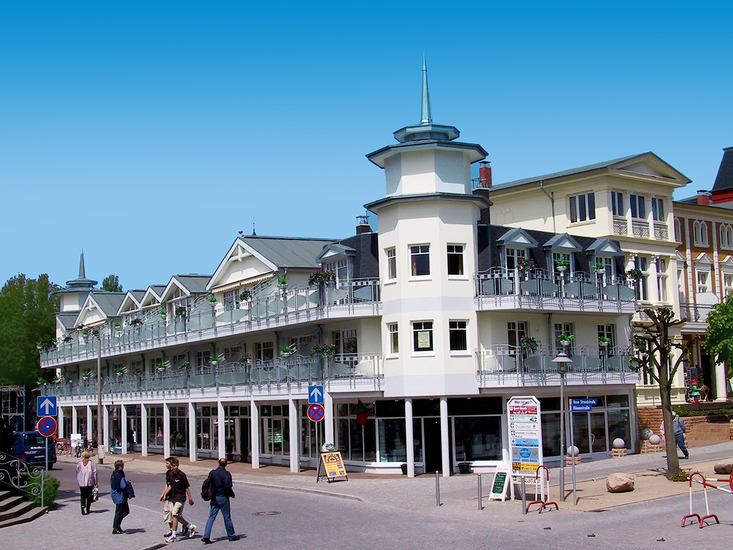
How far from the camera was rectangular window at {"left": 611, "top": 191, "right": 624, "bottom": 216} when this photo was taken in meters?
42.1

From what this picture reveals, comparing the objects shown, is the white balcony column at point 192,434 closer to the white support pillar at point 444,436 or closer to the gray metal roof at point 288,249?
the gray metal roof at point 288,249

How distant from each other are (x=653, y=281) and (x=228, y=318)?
65.7 ft

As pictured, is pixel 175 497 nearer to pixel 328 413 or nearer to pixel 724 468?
pixel 328 413

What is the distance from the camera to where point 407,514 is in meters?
22.6

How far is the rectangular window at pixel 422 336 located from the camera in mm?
32688

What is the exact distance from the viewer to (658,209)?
4431 centimetres

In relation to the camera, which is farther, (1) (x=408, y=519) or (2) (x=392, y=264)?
(2) (x=392, y=264)

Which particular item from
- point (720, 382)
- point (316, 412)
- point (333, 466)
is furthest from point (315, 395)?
point (720, 382)

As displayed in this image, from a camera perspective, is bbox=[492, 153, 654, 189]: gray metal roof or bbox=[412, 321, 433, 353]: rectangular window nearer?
bbox=[412, 321, 433, 353]: rectangular window

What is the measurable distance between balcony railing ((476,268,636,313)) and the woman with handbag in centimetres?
1519

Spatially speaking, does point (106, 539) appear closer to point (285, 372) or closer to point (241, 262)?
point (285, 372)

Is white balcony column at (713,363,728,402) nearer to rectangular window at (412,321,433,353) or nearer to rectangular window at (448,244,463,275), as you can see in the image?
rectangular window at (448,244,463,275)

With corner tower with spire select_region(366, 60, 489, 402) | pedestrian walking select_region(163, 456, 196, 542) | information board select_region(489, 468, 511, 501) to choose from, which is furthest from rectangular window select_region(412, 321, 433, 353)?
pedestrian walking select_region(163, 456, 196, 542)

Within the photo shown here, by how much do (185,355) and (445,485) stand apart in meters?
25.7
